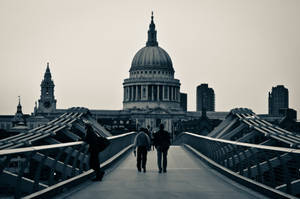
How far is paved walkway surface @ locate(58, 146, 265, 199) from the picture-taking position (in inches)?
478

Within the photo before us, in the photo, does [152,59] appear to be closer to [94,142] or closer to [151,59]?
[151,59]

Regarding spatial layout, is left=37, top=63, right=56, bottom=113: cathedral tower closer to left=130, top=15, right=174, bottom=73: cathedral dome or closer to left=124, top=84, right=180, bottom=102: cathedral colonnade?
left=124, top=84, right=180, bottom=102: cathedral colonnade

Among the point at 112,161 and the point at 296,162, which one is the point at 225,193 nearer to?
the point at 296,162

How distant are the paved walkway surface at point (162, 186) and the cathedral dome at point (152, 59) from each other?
532ft

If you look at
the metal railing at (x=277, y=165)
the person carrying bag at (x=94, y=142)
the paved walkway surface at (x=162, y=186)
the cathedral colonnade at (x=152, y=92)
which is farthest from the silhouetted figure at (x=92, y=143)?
the cathedral colonnade at (x=152, y=92)

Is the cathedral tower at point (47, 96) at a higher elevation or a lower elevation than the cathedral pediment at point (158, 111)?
higher

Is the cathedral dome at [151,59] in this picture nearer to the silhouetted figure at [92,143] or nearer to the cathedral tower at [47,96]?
the cathedral tower at [47,96]

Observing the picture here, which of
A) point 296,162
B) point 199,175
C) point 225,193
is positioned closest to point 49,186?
point 225,193

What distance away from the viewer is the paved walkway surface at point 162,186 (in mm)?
12133

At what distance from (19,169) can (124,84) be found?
575 ft

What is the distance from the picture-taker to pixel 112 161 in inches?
827

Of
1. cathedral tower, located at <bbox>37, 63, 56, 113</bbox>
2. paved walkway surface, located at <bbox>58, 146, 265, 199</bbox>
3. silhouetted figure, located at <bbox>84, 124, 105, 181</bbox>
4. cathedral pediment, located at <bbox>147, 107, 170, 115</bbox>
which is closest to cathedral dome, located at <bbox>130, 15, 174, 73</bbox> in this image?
cathedral pediment, located at <bbox>147, 107, 170, 115</bbox>

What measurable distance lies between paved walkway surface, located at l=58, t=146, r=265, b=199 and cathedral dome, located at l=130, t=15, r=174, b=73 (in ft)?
532

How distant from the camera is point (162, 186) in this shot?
45.7 feet
